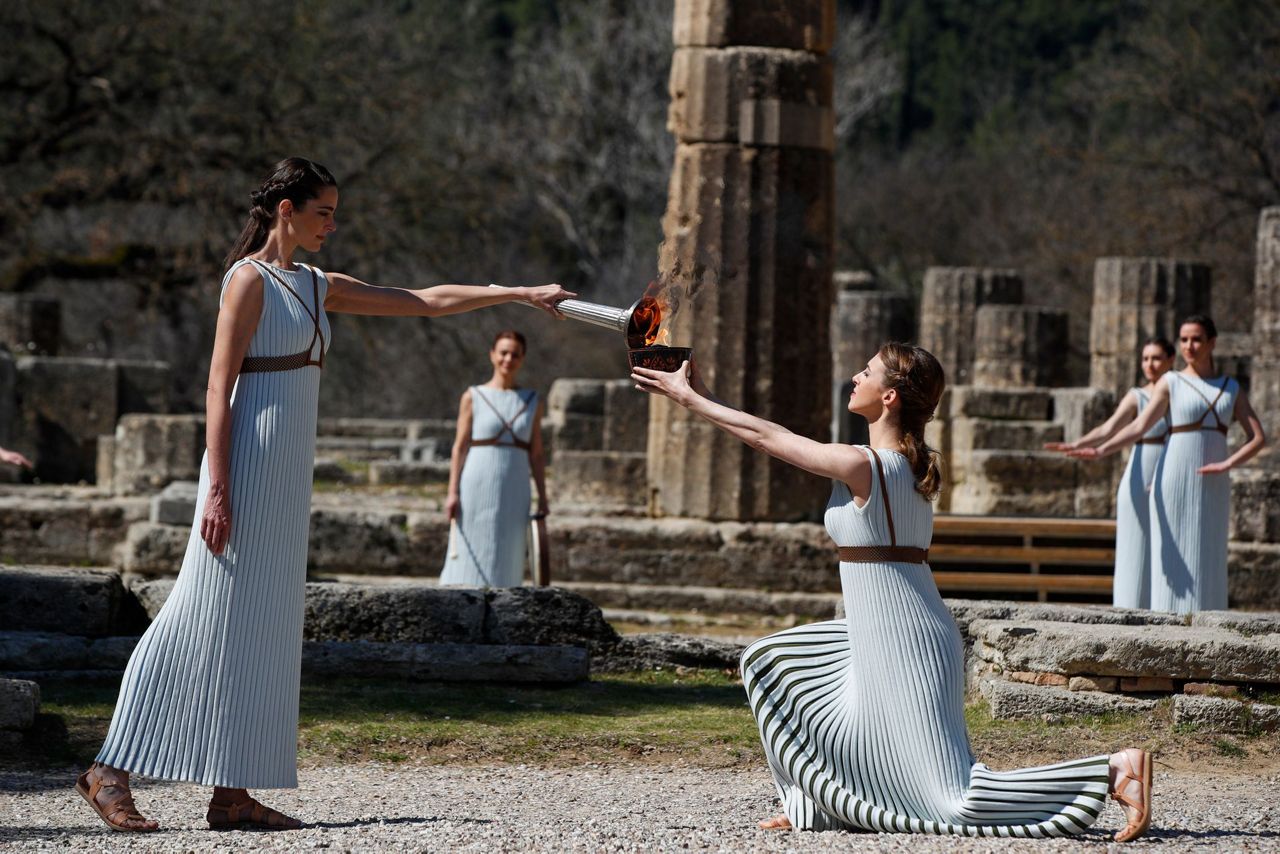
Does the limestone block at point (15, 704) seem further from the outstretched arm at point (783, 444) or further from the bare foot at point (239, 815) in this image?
the outstretched arm at point (783, 444)

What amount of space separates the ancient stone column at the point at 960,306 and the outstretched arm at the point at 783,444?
1866 cm

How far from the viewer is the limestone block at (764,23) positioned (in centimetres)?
1197

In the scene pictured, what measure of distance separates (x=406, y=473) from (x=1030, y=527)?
7640 mm

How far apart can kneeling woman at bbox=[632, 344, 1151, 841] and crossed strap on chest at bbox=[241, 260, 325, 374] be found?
1017mm

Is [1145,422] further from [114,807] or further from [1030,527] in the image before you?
[114,807]

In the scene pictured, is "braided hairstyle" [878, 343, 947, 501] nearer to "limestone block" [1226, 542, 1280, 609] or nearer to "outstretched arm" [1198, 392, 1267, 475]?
"outstretched arm" [1198, 392, 1267, 475]

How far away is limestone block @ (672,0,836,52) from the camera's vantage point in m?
12.0

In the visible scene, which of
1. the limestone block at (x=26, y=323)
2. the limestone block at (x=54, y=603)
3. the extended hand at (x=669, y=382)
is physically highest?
the limestone block at (x=26, y=323)

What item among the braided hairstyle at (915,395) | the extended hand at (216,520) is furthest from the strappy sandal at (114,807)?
the braided hairstyle at (915,395)

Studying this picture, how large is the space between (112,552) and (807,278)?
571 cm

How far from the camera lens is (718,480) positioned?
1234 centimetres

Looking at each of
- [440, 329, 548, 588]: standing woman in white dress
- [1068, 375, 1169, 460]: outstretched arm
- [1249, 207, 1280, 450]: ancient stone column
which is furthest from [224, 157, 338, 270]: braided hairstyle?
[1249, 207, 1280, 450]: ancient stone column

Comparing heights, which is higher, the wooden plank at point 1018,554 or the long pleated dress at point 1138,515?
the long pleated dress at point 1138,515

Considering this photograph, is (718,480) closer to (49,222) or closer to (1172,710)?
(1172,710)
